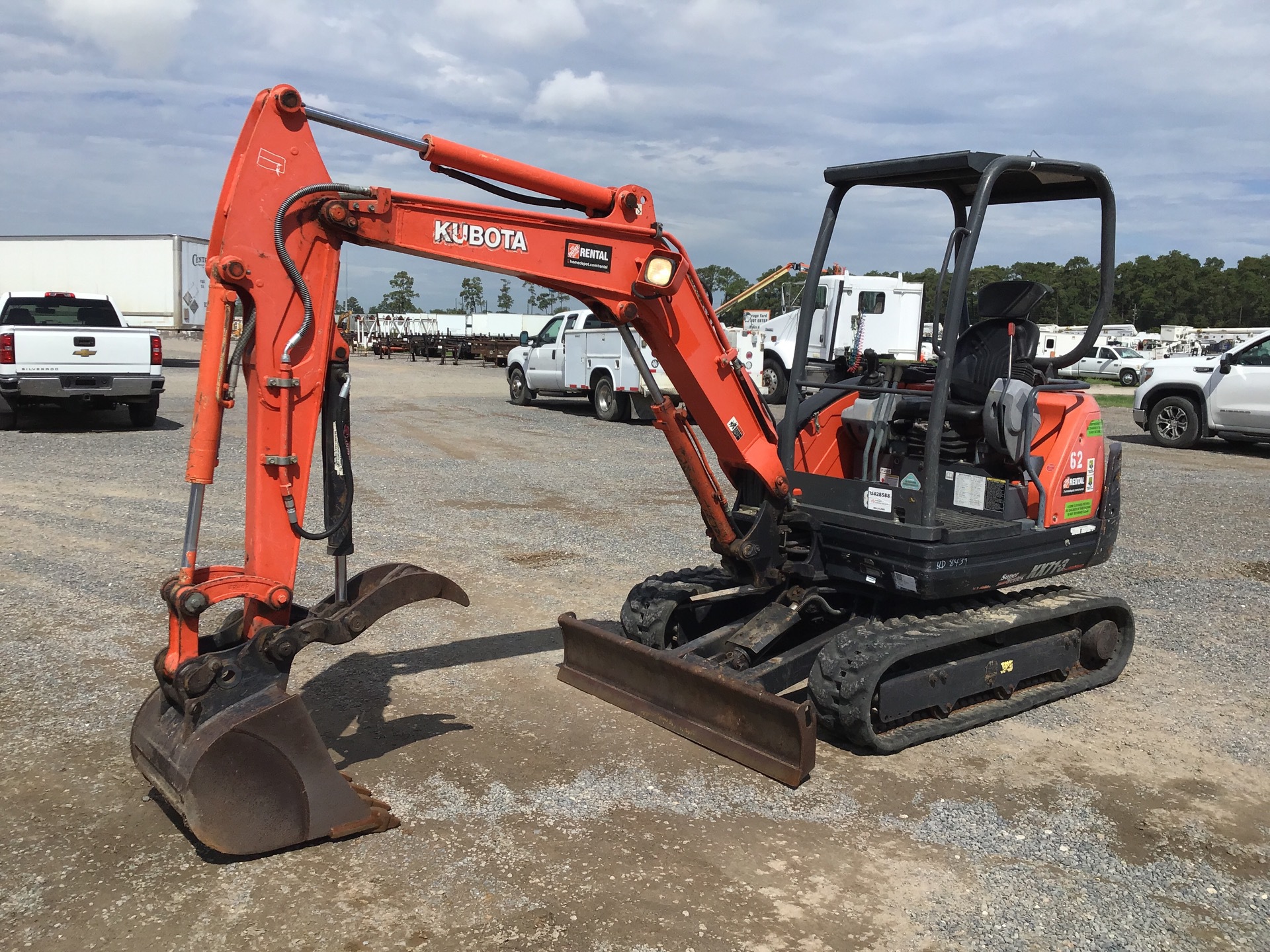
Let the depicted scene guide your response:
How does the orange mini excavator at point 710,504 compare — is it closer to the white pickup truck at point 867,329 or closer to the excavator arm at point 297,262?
the excavator arm at point 297,262

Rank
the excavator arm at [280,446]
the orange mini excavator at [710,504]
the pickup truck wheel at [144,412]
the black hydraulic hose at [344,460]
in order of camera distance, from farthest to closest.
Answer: the pickup truck wheel at [144,412] < the black hydraulic hose at [344,460] < the orange mini excavator at [710,504] < the excavator arm at [280,446]

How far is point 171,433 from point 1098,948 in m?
15.1

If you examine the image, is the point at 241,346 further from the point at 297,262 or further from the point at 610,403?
the point at 610,403

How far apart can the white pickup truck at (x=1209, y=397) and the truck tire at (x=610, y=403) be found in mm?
8944

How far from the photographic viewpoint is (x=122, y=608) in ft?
22.7

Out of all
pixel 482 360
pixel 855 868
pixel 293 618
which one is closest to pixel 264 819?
pixel 293 618

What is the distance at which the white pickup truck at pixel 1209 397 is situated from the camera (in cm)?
1594

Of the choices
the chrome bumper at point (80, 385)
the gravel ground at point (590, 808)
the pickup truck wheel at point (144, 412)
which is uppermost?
the chrome bumper at point (80, 385)

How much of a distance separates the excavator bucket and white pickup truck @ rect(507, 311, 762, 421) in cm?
1368

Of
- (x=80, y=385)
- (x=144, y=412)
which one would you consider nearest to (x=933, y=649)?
(x=80, y=385)

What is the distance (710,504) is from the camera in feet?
17.9

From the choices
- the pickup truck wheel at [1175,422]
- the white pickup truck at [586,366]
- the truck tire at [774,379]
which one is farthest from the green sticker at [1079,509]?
the truck tire at [774,379]

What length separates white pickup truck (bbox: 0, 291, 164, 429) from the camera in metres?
14.7

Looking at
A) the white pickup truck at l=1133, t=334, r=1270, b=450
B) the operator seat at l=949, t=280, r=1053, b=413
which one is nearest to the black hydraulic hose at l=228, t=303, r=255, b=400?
the operator seat at l=949, t=280, r=1053, b=413
